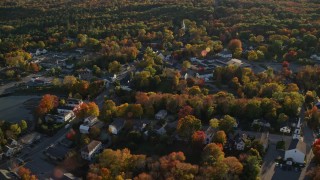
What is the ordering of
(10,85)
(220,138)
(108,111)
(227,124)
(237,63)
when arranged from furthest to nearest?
(237,63), (10,85), (108,111), (227,124), (220,138)

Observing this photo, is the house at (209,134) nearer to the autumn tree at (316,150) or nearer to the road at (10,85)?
the autumn tree at (316,150)

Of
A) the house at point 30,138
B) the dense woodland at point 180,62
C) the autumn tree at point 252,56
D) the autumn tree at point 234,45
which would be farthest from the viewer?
the autumn tree at point 234,45

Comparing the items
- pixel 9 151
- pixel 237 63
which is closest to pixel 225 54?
pixel 237 63

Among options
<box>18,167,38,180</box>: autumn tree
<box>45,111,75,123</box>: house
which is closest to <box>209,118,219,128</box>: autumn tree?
<box>45,111,75,123</box>: house

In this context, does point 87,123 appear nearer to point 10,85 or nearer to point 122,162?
point 122,162

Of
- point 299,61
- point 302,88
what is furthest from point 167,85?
point 299,61

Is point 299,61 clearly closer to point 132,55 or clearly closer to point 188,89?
point 188,89

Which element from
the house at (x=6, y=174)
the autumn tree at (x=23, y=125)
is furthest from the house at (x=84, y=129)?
the house at (x=6, y=174)
